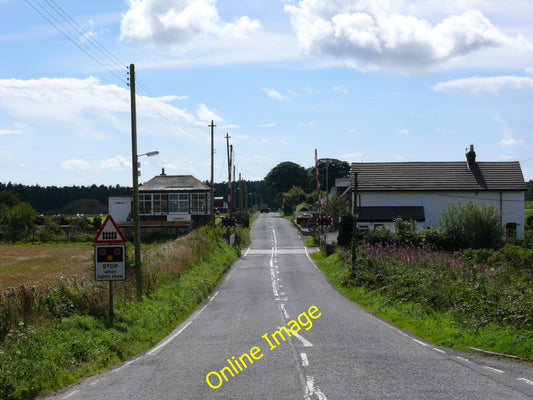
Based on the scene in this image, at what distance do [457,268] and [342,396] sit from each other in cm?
1512

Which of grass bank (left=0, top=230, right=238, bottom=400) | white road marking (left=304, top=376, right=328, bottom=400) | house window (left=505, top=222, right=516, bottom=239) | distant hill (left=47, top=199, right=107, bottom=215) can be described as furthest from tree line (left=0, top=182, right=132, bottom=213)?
white road marking (left=304, top=376, right=328, bottom=400)

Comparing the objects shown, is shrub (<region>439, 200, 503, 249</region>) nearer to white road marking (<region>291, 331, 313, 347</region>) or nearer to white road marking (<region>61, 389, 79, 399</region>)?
white road marking (<region>291, 331, 313, 347</region>)

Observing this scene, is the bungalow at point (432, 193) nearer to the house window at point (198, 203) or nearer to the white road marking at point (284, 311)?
the house window at point (198, 203)

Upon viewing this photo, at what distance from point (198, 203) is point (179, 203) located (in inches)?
96.2

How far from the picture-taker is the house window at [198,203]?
220 feet

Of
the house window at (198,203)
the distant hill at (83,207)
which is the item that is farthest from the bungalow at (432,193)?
the distant hill at (83,207)

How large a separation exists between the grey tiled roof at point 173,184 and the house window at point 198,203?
94cm

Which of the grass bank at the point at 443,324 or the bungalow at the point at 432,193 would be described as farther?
the bungalow at the point at 432,193

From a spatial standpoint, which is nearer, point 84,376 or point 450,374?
point 450,374

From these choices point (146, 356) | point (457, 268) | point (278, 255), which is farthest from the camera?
point (278, 255)

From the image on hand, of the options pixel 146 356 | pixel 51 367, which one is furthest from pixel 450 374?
pixel 51 367

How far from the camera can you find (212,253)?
37.1 metres

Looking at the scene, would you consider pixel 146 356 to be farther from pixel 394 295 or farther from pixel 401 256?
pixel 401 256

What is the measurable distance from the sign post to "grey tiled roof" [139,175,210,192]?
171 feet
